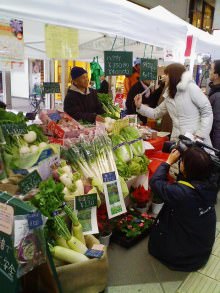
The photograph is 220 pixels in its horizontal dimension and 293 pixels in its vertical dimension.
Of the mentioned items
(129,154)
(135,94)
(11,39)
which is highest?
(11,39)

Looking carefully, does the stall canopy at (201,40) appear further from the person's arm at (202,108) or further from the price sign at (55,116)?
the price sign at (55,116)

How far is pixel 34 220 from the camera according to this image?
1.29 m

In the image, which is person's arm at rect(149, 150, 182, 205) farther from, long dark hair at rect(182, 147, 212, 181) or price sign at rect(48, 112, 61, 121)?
price sign at rect(48, 112, 61, 121)

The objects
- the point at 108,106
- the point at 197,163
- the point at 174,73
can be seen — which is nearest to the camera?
the point at 197,163

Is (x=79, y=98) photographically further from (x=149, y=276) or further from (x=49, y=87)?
(x=149, y=276)

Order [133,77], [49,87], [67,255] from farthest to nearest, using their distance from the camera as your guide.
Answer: [133,77]
[49,87]
[67,255]

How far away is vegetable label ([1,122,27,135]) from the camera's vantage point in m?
2.26

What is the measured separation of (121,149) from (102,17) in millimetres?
1278

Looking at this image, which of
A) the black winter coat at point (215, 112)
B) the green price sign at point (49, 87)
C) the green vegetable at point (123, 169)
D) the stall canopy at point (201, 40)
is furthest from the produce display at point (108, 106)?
the stall canopy at point (201, 40)

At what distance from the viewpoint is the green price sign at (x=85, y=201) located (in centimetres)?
211

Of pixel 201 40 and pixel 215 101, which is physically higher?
pixel 201 40

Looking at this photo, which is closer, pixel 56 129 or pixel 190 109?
pixel 56 129

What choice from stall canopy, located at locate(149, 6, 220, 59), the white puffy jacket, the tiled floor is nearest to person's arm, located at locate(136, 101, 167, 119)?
the white puffy jacket

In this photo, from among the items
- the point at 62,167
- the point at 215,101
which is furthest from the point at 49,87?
the point at 215,101
